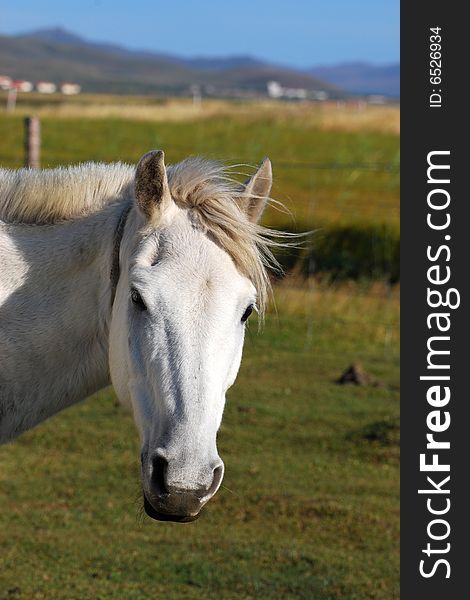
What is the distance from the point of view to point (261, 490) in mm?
7184

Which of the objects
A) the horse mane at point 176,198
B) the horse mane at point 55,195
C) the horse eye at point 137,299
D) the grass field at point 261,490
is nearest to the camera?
the horse eye at point 137,299

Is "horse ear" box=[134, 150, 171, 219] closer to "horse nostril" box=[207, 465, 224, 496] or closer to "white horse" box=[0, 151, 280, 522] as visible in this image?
"white horse" box=[0, 151, 280, 522]

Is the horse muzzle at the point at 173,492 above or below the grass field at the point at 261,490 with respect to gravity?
above

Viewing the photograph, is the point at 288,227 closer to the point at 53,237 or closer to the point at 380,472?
the point at 380,472

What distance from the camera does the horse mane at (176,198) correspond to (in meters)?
3.63

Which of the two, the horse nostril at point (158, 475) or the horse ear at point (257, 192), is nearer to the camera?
the horse nostril at point (158, 475)

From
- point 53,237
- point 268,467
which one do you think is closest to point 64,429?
point 268,467

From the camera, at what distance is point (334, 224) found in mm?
16016

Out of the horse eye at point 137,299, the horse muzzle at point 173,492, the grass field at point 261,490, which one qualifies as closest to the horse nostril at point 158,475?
the horse muzzle at point 173,492

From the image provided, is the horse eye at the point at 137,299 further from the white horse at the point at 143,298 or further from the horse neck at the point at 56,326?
the horse neck at the point at 56,326

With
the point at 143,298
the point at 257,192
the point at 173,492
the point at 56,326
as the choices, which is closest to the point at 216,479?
the point at 173,492

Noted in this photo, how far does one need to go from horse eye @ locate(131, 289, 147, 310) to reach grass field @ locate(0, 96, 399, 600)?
73 centimetres

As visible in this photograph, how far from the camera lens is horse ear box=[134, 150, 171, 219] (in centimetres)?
349

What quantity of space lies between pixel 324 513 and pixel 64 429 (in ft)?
8.75
